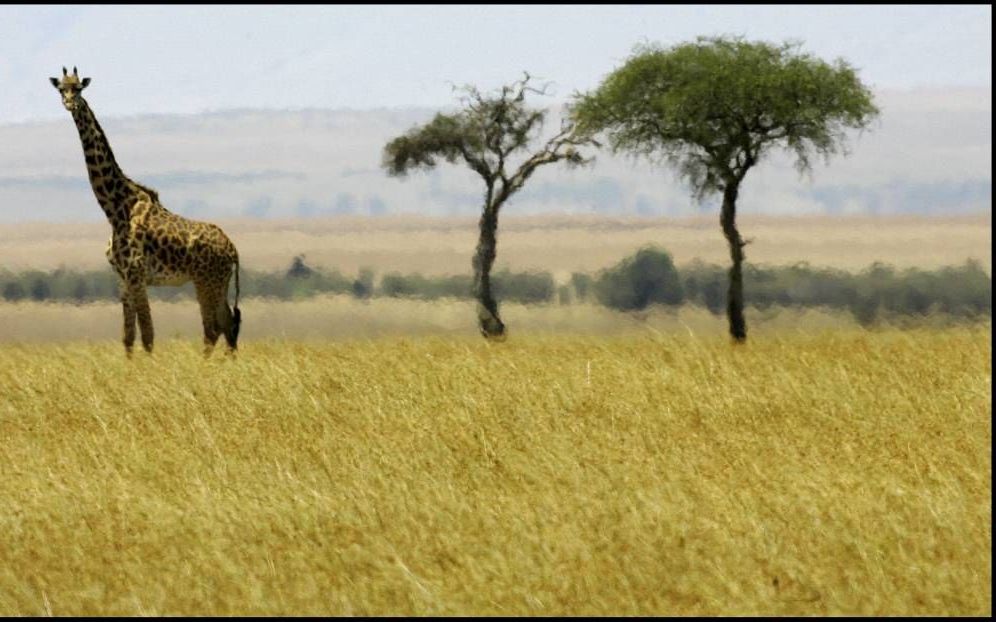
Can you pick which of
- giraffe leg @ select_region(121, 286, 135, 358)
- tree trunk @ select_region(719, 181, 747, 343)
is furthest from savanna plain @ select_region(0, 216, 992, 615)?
tree trunk @ select_region(719, 181, 747, 343)

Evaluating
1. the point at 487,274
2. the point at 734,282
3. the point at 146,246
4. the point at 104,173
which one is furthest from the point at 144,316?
the point at 734,282

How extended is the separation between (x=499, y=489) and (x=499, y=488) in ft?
0.18

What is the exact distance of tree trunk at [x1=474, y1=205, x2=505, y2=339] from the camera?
3117 centimetres

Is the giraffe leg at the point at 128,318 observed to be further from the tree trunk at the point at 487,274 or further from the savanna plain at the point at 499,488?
the tree trunk at the point at 487,274

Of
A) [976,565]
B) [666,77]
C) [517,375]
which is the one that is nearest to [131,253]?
[517,375]

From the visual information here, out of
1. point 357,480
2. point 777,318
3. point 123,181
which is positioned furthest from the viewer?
point 777,318

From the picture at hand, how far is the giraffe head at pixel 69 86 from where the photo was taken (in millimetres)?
21969

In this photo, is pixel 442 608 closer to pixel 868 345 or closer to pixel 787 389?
pixel 787 389

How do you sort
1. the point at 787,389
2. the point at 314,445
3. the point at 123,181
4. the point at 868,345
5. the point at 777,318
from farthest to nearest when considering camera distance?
the point at 777,318
the point at 123,181
the point at 868,345
the point at 787,389
the point at 314,445

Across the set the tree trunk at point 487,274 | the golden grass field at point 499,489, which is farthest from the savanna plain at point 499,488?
the tree trunk at point 487,274

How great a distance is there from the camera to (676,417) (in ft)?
46.5

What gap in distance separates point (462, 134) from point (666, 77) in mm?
4650

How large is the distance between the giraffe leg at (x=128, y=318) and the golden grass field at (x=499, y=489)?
10.7ft

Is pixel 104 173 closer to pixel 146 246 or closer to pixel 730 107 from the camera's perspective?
pixel 146 246
